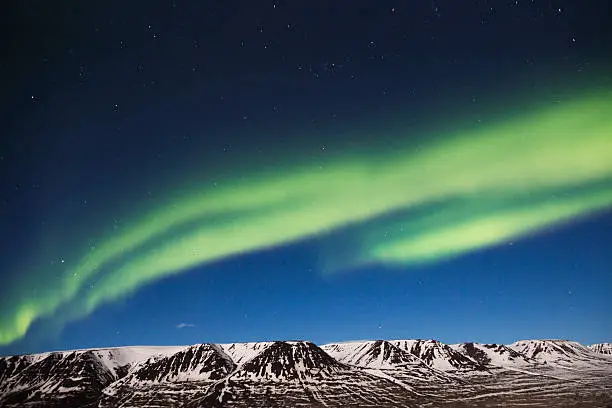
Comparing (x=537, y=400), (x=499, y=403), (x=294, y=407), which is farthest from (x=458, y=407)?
(x=294, y=407)

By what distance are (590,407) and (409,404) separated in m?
64.5

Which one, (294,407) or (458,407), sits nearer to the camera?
(458,407)

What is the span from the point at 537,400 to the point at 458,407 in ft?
126

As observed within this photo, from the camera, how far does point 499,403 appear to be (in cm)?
19150

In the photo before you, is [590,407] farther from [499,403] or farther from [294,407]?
[294,407]

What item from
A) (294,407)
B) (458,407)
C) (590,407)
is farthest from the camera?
(294,407)

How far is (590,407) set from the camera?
552 ft

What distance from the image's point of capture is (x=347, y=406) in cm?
19588

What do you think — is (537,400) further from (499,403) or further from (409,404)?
(409,404)

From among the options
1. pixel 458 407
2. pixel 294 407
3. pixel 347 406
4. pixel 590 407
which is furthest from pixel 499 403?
pixel 294 407

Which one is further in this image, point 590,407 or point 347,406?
point 347,406

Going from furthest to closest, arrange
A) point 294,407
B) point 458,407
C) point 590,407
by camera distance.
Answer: point 294,407, point 458,407, point 590,407

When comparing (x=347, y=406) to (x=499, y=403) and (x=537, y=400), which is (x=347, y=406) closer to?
(x=499, y=403)

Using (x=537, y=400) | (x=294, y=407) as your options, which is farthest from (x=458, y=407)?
(x=294, y=407)
